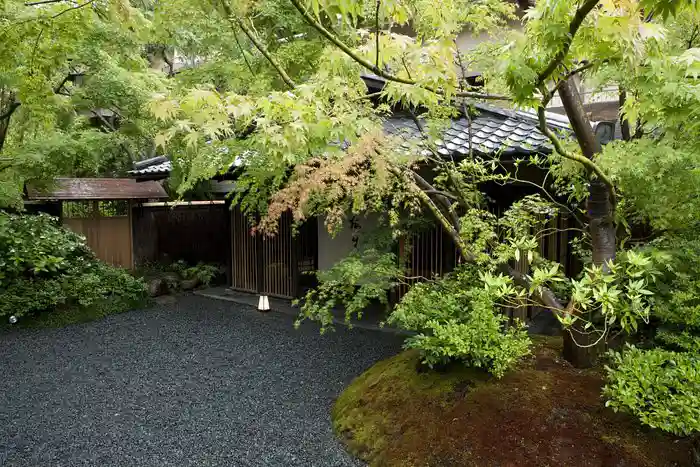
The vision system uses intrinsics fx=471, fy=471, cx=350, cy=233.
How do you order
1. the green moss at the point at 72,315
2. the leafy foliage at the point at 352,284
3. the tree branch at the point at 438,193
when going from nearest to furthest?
the tree branch at the point at 438,193 → the leafy foliage at the point at 352,284 → the green moss at the point at 72,315

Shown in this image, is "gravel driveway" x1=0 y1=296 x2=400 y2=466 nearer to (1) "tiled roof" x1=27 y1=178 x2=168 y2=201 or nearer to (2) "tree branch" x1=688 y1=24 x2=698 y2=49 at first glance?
(1) "tiled roof" x1=27 y1=178 x2=168 y2=201

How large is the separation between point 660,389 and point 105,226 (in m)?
12.7

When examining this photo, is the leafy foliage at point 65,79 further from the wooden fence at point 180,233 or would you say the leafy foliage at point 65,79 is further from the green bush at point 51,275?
the wooden fence at point 180,233

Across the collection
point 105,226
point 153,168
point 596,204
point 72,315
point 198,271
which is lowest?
point 72,315

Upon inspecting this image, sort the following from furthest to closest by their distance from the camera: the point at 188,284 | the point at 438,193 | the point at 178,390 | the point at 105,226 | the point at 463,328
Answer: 1. the point at 105,226
2. the point at 188,284
3. the point at 178,390
4. the point at 438,193
5. the point at 463,328

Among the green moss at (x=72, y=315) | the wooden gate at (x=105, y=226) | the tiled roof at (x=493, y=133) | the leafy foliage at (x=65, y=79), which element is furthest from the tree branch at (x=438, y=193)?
the wooden gate at (x=105, y=226)

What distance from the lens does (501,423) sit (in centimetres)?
398

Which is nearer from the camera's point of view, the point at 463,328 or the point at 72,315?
the point at 463,328

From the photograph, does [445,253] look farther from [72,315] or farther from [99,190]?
[99,190]

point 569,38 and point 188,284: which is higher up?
point 569,38

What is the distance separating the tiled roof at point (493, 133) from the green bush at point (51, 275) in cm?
704

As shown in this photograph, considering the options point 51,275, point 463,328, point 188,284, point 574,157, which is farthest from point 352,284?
point 188,284

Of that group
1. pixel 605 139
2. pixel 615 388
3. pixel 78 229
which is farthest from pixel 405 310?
pixel 78 229

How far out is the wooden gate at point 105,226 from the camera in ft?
39.9
